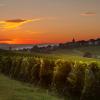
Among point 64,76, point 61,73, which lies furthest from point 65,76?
point 61,73

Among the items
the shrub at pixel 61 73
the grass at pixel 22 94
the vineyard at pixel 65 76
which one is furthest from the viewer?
the shrub at pixel 61 73

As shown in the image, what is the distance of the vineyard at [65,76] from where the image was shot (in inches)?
795

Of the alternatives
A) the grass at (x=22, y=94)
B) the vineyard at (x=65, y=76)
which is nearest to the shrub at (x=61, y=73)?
the vineyard at (x=65, y=76)

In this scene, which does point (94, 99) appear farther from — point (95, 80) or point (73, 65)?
point (73, 65)

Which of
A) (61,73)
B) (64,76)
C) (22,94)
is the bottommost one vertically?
(22,94)

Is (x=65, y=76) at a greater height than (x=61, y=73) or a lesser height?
lesser

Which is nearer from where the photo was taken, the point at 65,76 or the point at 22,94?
the point at 22,94

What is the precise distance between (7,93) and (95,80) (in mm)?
5592

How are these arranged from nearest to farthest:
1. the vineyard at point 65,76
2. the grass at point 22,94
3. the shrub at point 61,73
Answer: the vineyard at point 65,76
the grass at point 22,94
the shrub at point 61,73

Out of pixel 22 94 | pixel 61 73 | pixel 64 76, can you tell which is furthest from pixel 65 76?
pixel 22 94

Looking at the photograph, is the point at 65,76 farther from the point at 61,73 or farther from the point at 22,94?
the point at 22,94

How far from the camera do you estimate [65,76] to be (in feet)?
78.9

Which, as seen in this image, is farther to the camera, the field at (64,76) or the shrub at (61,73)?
the shrub at (61,73)

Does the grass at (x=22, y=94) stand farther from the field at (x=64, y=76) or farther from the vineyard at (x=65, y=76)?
the vineyard at (x=65, y=76)
